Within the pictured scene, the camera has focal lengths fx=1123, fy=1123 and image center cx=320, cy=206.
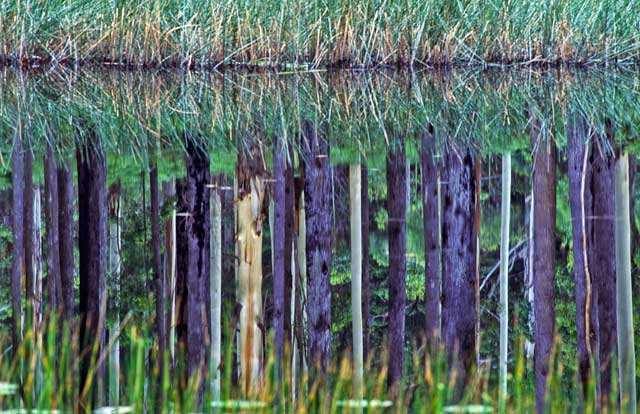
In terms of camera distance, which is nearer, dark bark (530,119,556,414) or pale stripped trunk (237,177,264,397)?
dark bark (530,119,556,414)

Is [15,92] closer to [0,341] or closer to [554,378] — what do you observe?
[0,341]

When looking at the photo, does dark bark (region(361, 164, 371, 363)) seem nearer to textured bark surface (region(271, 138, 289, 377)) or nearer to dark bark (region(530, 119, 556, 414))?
textured bark surface (region(271, 138, 289, 377))

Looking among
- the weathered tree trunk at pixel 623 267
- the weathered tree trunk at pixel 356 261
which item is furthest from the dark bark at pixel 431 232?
the weathered tree trunk at pixel 623 267

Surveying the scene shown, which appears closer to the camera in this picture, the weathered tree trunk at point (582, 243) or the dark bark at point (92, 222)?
the weathered tree trunk at point (582, 243)

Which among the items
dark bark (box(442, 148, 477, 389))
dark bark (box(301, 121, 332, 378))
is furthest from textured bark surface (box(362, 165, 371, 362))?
dark bark (box(442, 148, 477, 389))

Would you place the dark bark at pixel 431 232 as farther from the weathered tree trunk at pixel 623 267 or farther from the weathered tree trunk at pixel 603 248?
the weathered tree trunk at pixel 623 267

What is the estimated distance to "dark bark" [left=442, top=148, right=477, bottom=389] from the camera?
5555 mm

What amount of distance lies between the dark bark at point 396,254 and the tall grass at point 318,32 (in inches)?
160

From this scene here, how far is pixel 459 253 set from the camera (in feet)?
19.9

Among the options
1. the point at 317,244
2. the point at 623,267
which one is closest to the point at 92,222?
the point at 317,244

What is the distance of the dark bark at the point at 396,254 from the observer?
298 inches

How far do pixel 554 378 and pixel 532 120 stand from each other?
17.9 feet

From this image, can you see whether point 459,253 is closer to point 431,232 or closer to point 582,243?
point 582,243

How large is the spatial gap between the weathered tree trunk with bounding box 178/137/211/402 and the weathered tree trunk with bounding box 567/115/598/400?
177 centimetres
